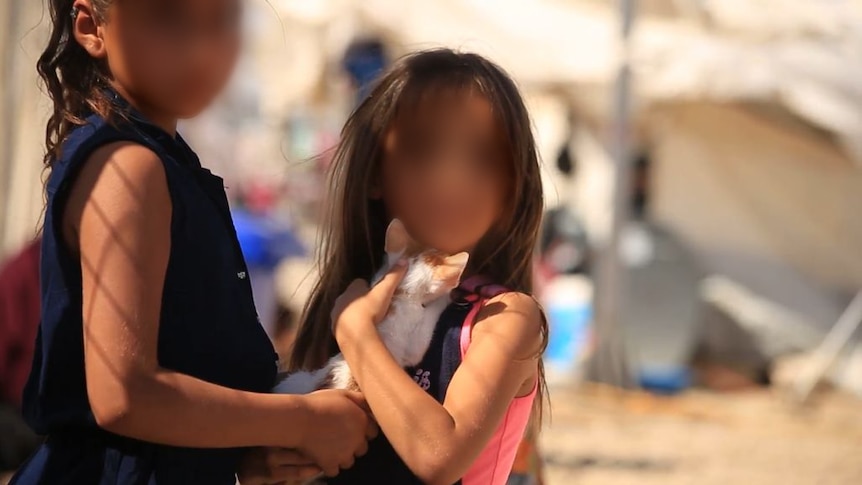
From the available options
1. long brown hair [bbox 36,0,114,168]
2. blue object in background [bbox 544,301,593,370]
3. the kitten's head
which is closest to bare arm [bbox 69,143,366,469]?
long brown hair [bbox 36,0,114,168]

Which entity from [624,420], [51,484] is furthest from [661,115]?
[51,484]

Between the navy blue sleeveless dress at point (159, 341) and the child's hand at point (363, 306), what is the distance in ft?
0.47

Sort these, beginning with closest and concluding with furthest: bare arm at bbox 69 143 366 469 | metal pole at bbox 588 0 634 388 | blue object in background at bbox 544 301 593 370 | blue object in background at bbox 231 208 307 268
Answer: bare arm at bbox 69 143 366 469 → blue object in background at bbox 231 208 307 268 → metal pole at bbox 588 0 634 388 → blue object in background at bbox 544 301 593 370

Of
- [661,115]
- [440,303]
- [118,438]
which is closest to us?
[118,438]

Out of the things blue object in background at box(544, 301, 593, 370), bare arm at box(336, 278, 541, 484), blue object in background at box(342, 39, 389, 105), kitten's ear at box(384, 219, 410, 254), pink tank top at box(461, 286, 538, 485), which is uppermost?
kitten's ear at box(384, 219, 410, 254)

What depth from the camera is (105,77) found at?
1.31 m

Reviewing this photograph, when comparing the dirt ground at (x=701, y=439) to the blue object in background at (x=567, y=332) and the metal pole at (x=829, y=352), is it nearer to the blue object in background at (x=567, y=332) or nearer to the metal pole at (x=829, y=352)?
the metal pole at (x=829, y=352)

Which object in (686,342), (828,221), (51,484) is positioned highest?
(51,484)

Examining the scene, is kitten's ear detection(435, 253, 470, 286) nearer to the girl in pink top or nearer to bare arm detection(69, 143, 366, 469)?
the girl in pink top

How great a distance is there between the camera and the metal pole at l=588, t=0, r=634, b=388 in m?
7.54

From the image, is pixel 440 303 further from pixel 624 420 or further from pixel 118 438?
pixel 624 420

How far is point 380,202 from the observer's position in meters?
1.60

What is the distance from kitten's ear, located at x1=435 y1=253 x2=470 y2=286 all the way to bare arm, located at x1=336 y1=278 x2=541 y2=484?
6 centimetres

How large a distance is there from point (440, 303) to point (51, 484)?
1.65 feet
